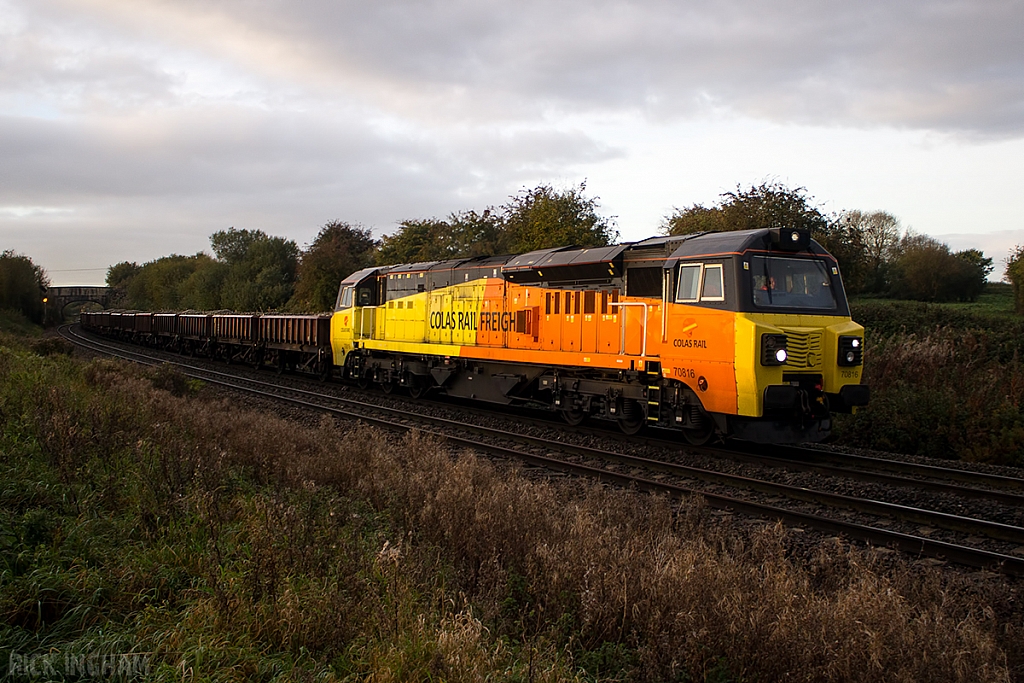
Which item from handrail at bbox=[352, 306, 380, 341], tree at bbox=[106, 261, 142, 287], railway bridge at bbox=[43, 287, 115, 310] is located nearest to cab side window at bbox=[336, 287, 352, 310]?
handrail at bbox=[352, 306, 380, 341]

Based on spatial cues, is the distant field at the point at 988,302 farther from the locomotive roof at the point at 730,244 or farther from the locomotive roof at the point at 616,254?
the locomotive roof at the point at 730,244

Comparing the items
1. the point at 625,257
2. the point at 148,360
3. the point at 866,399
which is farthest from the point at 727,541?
the point at 148,360

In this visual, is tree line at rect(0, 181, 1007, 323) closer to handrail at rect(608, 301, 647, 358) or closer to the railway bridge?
handrail at rect(608, 301, 647, 358)

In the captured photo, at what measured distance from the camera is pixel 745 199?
22.5m

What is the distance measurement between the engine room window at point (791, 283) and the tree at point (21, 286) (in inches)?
2636

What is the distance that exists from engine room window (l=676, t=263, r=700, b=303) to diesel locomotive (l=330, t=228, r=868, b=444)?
0.03 meters

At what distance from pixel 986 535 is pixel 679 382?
4966mm

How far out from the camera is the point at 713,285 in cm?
1112

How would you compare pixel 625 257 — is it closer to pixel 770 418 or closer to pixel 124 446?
pixel 770 418

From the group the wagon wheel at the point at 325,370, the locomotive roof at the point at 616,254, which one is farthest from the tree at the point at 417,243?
the locomotive roof at the point at 616,254

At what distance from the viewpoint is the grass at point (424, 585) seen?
4062 mm

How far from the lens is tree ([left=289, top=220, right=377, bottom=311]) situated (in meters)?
50.2

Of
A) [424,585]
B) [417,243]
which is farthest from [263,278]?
[424,585]

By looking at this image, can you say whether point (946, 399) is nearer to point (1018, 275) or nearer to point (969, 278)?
point (1018, 275)
